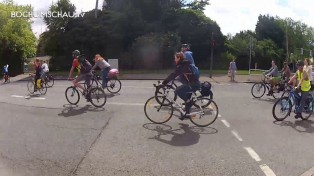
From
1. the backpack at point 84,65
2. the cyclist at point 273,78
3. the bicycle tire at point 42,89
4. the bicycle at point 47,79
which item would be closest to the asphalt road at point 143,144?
the backpack at point 84,65

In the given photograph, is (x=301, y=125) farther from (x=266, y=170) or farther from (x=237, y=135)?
(x=266, y=170)

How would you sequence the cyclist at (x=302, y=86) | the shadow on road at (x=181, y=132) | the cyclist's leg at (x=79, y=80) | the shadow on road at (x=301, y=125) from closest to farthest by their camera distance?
the shadow on road at (x=181, y=132) < the shadow on road at (x=301, y=125) < the cyclist at (x=302, y=86) < the cyclist's leg at (x=79, y=80)

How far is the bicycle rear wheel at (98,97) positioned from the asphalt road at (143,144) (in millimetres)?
389

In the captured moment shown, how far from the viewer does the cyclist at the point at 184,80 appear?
32.5ft

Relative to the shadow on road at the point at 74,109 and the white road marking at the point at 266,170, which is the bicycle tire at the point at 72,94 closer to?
the shadow on road at the point at 74,109

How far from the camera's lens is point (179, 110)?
10.1 meters

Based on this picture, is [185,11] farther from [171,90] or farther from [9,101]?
[171,90]

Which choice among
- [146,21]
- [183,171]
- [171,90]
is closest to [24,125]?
[171,90]

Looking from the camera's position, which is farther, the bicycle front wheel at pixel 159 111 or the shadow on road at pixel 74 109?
the shadow on road at pixel 74 109

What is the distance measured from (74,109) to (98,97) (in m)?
0.83

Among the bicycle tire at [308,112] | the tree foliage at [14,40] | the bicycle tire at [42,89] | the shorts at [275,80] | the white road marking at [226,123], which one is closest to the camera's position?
the white road marking at [226,123]

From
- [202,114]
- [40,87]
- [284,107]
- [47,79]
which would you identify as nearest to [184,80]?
[202,114]

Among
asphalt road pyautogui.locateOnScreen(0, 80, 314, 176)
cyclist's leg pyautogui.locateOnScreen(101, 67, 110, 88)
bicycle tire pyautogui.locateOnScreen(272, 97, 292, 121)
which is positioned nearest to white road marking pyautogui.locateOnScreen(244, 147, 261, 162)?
asphalt road pyautogui.locateOnScreen(0, 80, 314, 176)

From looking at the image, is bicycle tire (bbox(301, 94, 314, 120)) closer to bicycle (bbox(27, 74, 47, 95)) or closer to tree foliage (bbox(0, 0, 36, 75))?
bicycle (bbox(27, 74, 47, 95))
